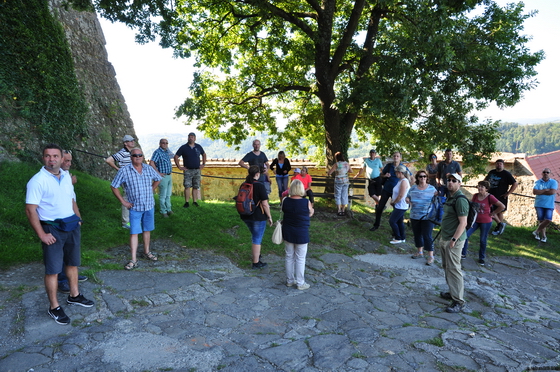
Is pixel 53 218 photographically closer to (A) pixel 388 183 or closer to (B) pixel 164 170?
(B) pixel 164 170

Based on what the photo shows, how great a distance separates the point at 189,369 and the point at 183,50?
9908mm

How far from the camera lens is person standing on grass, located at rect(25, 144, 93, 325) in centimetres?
388

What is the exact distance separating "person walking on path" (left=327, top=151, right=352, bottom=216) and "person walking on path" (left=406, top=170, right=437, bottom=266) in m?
2.72

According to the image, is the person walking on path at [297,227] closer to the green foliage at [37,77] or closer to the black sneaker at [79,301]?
the black sneaker at [79,301]

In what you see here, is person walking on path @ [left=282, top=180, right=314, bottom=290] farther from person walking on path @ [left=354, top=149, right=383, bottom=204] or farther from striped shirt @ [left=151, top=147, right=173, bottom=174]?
person walking on path @ [left=354, top=149, right=383, bottom=204]

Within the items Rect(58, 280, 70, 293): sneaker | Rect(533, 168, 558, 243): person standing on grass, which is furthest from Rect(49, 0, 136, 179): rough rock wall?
Rect(533, 168, 558, 243): person standing on grass

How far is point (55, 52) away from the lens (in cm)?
980

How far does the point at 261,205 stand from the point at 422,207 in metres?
3.22

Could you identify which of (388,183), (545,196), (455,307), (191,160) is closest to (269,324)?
(455,307)

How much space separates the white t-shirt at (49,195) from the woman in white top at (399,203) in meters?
6.10

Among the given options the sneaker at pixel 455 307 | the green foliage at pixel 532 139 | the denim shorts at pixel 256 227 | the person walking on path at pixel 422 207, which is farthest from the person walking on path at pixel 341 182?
the green foliage at pixel 532 139

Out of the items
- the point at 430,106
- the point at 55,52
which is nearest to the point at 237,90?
the point at 55,52

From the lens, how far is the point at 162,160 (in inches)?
318

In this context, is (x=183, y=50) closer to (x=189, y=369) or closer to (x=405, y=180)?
(x=405, y=180)
